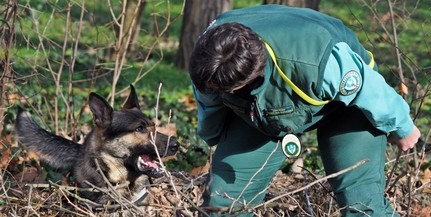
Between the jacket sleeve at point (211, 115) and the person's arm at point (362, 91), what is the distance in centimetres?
67

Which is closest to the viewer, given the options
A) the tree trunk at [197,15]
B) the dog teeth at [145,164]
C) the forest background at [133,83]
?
the forest background at [133,83]

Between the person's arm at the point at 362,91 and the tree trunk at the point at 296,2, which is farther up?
the person's arm at the point at 362,91

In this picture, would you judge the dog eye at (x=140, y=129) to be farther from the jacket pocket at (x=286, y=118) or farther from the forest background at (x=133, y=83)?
the jacket pocket at (x=286, y=118)

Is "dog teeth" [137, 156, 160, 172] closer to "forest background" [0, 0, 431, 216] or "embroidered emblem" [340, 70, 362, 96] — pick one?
"forest background" [0, 0, 431, 216]

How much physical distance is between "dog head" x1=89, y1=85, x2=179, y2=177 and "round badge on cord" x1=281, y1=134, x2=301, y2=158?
6.90ft

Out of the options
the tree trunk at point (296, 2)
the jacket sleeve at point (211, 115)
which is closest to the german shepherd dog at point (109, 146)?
the jacket sleeve at point (211, 115)

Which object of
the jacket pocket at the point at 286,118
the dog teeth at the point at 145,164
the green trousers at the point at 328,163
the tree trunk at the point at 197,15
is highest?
the jacket pocket at the point at 286,118

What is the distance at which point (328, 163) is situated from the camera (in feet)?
18.6

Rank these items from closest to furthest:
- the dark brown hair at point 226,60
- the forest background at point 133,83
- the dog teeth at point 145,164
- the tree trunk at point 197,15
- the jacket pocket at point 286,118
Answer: the dark brown hair at point 226,60 → the jacket pocket at point 286,118 → the forest background at point 133,83 → the dog teeth at point 145,164 → the tree trunk at point 197,15

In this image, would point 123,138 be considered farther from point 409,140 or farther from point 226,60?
point 226,60

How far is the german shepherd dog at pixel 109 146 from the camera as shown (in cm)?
747

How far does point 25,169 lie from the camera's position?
798cm

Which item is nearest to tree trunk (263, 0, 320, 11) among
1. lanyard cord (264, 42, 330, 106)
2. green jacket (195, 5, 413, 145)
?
green jacket (195, 5, 413, 145)

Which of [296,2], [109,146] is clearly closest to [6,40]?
[109,146]
